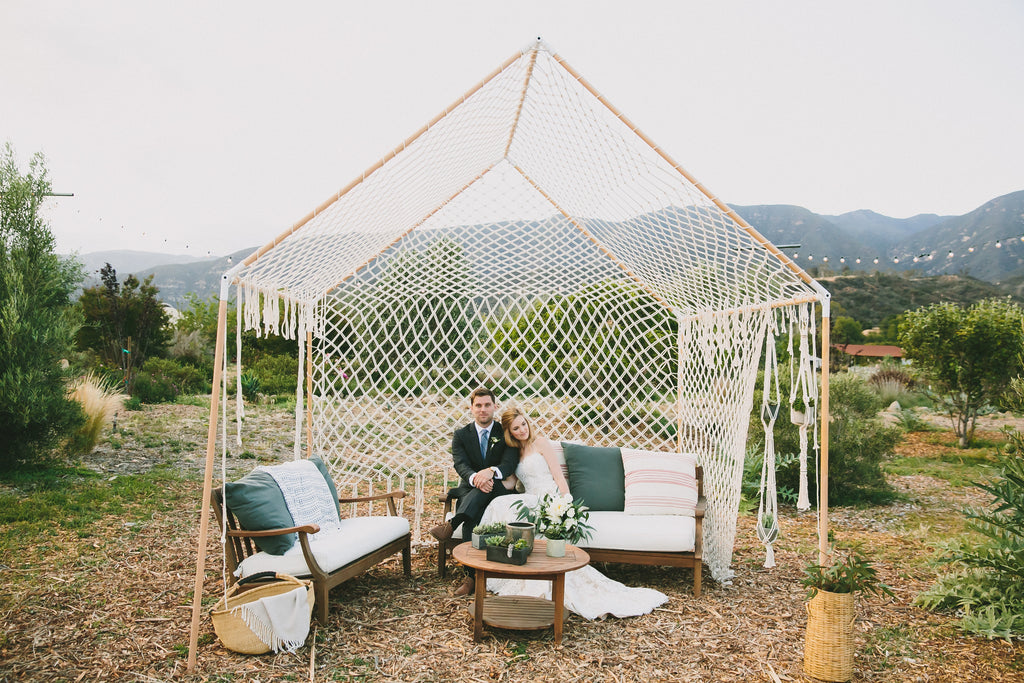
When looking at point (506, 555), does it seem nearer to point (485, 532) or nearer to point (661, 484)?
point (485, 532)

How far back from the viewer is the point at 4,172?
19.5ft

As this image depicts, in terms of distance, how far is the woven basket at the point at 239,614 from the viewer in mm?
2646

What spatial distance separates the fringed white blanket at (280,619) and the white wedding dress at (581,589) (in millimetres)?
1050

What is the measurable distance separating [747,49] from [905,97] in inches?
142

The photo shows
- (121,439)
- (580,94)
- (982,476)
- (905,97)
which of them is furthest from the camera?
(905,97)

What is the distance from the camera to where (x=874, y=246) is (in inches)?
1268

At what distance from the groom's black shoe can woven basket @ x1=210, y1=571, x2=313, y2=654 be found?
1008 mm

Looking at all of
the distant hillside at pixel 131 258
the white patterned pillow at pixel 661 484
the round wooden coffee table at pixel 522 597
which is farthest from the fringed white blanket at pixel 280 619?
the distant hillside at pixel 131 258

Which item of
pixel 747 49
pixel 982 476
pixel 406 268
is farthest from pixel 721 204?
pixel 747 49

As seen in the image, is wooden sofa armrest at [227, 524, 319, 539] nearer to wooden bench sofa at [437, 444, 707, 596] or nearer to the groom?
the groom

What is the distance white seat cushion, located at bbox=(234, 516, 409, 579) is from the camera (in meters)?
2.98

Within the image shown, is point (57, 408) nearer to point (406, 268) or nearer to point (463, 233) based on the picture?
point (406, 268)

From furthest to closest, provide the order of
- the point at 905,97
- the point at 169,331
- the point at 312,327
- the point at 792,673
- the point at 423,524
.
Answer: the point at 169,331
the point at 905,97
the point at 423,524
the point at 312,327
the point at 792,673

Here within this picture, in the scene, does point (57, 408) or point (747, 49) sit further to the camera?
point (747, 49)
